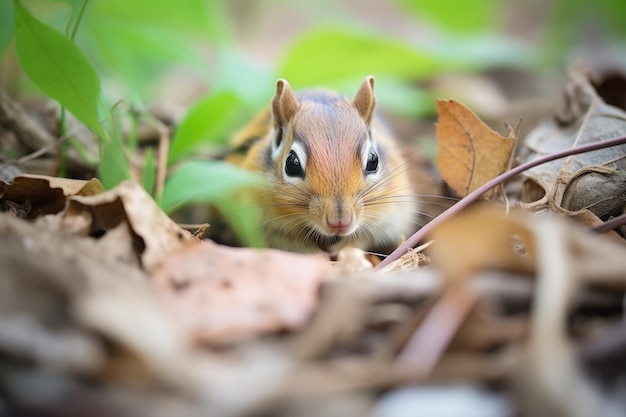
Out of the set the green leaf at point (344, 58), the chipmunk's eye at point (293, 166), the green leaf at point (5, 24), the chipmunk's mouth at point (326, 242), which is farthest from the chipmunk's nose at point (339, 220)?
the green leaf at point (344, 58)

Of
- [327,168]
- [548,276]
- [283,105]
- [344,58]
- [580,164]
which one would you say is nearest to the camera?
[548,276]

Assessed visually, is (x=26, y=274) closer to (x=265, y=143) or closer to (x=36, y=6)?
(x=265, y=143)

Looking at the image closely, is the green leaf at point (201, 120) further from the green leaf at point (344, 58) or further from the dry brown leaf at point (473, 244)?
the dry brown leaf at point (473, 244)

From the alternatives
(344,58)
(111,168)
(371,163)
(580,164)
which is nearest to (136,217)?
(111,168)

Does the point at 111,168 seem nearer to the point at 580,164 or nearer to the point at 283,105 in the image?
the point at 283,105

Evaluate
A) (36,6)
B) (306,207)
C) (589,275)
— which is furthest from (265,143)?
(36,6)

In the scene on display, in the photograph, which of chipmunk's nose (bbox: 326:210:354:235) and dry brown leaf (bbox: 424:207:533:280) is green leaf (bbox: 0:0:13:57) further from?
dry brown leaf (bbox: 424:207:533:280)
